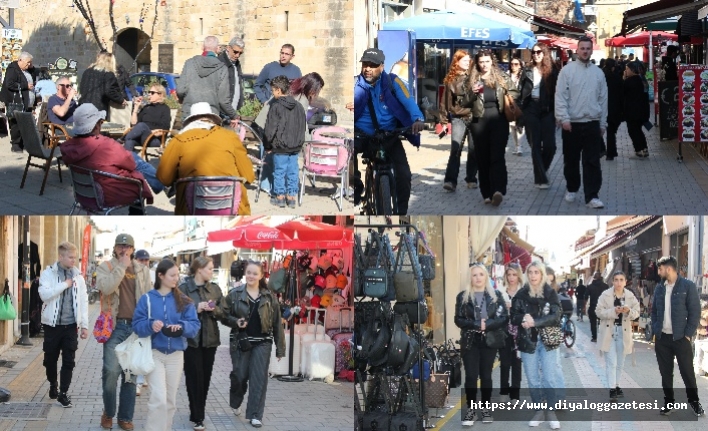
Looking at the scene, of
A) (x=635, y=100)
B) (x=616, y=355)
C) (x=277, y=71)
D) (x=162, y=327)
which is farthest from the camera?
(x=635, y=100)

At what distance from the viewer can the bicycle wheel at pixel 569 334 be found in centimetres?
596

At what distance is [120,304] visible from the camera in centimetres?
587

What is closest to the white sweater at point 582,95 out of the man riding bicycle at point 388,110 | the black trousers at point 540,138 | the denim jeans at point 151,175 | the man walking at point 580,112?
the man walking at point 580,112

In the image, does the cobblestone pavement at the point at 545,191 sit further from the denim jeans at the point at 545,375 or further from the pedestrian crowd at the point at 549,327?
the denim jeans at the point at 545,375

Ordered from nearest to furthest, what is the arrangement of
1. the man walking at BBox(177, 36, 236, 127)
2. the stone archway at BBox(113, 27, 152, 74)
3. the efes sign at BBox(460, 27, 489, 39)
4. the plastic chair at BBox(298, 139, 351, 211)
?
the plastic chair at BBox(298, 139, 351, 211), the efes sign at BBox(460, 27, 489, 39), the man walking at BBox(177, 36, 236, 127), the stone archway at BBox(113, 27, 152, 74)

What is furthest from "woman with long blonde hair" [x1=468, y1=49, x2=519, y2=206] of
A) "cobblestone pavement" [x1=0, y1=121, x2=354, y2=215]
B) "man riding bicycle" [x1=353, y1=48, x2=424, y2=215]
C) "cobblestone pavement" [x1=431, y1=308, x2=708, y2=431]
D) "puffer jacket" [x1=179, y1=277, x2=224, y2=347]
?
"puffer jacket" [x1=179, y1=277, x2=224, y2=347]

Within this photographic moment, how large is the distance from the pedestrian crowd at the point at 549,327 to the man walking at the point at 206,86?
1813 mm

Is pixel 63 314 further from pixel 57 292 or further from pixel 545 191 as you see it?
pixel 545 191

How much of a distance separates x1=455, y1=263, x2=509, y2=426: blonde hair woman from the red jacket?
1688 mm

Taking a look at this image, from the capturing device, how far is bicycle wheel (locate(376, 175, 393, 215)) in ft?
20.1

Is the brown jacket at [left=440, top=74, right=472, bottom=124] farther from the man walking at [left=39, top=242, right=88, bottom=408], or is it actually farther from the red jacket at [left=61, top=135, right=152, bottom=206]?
the man walking at [left=39, top=242, right=88, bottom=408]

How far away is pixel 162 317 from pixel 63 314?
2.01ft

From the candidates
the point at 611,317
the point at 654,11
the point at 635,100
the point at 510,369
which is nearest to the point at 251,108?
the point at 510,369

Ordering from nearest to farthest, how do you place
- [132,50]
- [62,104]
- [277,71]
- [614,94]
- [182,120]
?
[182,120], [277,71], [62,104], [132,50], [614,94]
